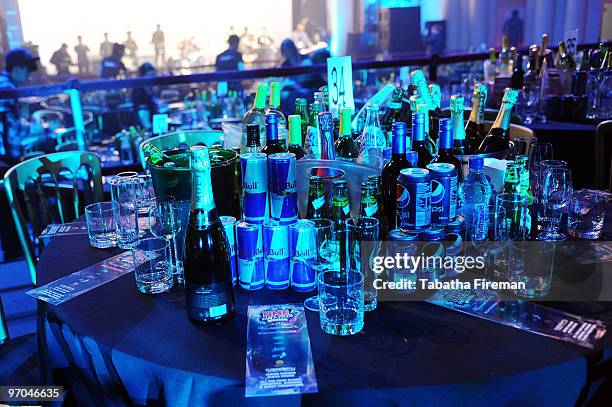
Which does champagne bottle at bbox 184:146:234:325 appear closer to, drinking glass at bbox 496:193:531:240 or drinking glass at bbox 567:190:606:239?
drinking glass at bbox 496:193:531:240

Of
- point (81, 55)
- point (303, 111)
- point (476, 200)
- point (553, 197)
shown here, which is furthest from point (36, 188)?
point (81, 55)

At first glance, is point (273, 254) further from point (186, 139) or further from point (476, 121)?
point (186, 139)

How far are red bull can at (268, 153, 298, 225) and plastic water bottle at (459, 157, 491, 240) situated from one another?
374mm

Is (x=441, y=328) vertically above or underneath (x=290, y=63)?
underneath

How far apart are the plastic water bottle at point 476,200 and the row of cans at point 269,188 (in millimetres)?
374

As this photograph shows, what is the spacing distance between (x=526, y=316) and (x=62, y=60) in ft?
27.2

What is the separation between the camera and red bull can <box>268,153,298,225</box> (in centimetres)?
114

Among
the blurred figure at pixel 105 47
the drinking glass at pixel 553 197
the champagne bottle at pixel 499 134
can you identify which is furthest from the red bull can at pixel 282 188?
the blurred figure at pixel 105 47

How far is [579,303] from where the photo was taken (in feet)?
3.55

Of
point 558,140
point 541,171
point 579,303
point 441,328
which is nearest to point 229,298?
point 441,328

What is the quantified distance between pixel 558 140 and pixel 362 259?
7.98 ft

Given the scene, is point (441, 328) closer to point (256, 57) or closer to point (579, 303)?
point (579, 303)

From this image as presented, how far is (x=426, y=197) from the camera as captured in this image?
3.73ft

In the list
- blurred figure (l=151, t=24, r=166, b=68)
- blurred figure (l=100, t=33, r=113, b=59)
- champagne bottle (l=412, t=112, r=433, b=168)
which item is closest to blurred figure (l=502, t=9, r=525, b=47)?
blurred figure (l=151, t=24, r=166, b=68)
